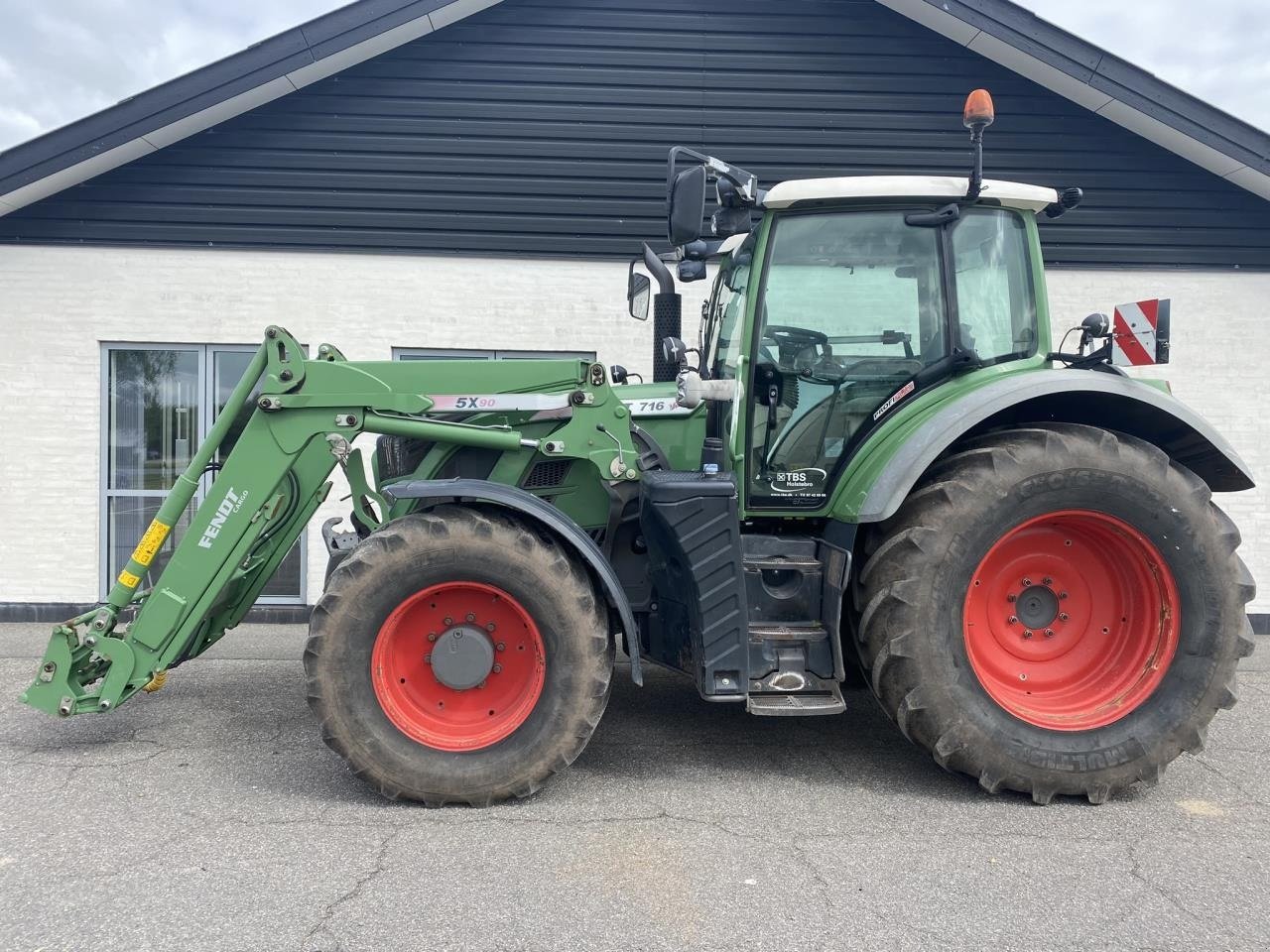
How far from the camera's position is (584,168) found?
6570mm

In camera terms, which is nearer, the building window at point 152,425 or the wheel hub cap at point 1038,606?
the wheel hub cap at point 1038,606

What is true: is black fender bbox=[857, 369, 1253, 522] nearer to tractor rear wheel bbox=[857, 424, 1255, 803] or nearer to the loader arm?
tractor rear wheel bbox=[857, 424, 1255, 803]

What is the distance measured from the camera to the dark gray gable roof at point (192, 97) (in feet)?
19.3

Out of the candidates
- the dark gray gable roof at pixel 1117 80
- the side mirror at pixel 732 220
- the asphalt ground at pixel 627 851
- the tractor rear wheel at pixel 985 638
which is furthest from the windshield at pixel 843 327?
the dark gray gable roof at pixel 1117 80

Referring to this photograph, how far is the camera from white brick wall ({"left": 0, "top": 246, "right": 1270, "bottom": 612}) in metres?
6.40

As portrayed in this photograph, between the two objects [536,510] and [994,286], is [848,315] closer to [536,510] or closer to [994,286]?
[994,286]

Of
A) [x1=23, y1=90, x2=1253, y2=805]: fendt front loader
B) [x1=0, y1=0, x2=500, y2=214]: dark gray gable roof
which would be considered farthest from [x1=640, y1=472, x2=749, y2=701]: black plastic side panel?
[x1=0, y1=0, x2=500, y2=214]: dark gray gable roof

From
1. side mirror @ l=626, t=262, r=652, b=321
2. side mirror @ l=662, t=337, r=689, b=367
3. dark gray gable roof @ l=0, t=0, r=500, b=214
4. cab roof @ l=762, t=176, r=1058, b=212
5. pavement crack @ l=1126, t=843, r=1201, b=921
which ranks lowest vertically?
pavement crack @ l=1126, t=843, r=1201, b=921

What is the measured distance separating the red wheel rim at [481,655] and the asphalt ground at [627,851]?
326 millimetres

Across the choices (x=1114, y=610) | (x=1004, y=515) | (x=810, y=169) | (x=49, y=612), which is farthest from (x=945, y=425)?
(x=49, y=612)

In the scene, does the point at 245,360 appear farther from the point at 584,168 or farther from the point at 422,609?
the point at 422,609

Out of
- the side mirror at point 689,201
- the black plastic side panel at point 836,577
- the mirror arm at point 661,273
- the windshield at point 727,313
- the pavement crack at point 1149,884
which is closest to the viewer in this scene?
the pavement crack at point 1149,884

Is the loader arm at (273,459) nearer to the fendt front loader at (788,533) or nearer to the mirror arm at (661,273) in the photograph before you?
the fendt front loader at (788,533)

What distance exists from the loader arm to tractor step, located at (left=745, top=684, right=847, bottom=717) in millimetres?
1112
